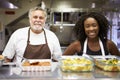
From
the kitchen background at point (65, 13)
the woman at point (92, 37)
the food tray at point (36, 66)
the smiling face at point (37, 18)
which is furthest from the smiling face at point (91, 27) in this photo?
the kitchen background at point (65, 13)

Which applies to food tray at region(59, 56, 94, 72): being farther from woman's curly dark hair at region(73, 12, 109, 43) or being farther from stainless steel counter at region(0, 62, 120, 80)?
woman's curly dark hair at region(73, 12, 109, 43)

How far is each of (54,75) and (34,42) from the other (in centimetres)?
88

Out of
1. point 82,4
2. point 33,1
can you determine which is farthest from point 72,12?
point 33,1

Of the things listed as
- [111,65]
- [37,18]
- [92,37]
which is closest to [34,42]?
[37,18]

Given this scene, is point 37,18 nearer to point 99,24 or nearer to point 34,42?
point 34,42

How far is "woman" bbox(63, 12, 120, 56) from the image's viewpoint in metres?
1.69

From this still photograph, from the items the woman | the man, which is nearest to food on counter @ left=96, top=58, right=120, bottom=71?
the woman

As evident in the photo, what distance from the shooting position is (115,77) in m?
1.12

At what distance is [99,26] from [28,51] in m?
0.62

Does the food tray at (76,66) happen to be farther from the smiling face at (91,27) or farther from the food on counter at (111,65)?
the smiling face at (91,27)

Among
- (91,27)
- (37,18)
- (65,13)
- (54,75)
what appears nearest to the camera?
(54,75)

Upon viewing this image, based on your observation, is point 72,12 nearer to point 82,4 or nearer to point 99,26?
point 82,4

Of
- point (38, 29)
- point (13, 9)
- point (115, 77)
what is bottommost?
point (115, 77)

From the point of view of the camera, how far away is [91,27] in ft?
5.47
